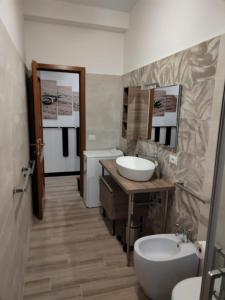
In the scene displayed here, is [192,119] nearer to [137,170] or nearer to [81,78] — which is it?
[137,170]

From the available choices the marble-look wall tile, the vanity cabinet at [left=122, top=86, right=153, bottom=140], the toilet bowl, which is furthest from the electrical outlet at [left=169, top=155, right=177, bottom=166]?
the toilet bowl

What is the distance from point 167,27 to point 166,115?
2.89 ft

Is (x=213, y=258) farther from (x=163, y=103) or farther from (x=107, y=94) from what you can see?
(x=107, y=94)

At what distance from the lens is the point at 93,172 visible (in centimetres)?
326

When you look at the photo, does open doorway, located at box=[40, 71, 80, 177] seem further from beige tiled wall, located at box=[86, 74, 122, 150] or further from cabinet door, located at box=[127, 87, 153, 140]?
cabinet door, located at box=[127, 87, 153, 140]

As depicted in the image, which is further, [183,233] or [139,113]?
[139,113]

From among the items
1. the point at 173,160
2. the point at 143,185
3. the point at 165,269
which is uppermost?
the point at 173,160

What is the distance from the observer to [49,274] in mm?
2047

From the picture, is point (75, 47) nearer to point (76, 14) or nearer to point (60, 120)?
point (76, 14)

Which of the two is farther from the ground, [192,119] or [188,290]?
[192,119]

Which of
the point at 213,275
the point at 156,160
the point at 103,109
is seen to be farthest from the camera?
the point at 103,109

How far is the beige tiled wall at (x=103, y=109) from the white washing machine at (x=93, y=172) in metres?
0.23

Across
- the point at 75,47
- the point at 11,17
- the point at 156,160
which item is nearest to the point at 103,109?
the point at 75,47

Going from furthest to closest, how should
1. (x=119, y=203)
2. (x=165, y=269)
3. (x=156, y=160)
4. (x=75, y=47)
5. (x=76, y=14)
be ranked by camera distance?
(x=75, y=47), (x=76, y=14), (x=119, y=203), (x=156, y=160), (x=165, y=269)
